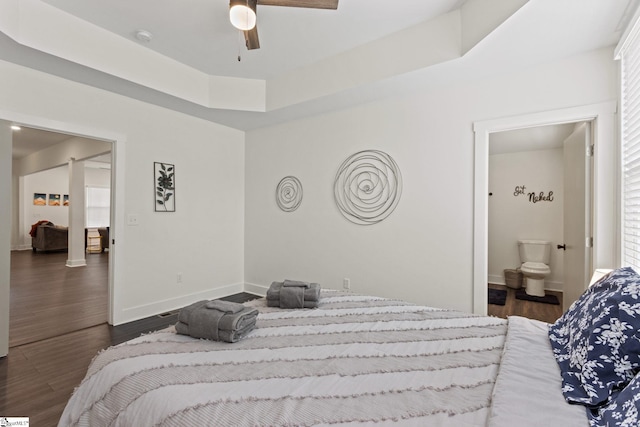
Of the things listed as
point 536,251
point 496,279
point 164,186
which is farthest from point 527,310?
point 164,186

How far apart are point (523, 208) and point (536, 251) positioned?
74cm

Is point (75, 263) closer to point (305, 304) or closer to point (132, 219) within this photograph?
point (132, 219)

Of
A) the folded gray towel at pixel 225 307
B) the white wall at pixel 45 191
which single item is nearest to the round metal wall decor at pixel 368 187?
the folded gray towel at pixel 225 307

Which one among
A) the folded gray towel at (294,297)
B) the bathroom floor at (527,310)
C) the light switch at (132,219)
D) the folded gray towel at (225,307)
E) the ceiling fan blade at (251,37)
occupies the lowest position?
the bathroom floor at (527,310)

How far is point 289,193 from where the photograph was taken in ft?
13.6

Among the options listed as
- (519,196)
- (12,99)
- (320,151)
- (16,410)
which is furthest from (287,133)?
(519,196)

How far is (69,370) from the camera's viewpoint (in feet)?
7.72

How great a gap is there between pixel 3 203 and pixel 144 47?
6.21ft

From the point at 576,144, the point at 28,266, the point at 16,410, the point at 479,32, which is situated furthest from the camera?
the point at 28,266

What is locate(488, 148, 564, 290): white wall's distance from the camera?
475cm

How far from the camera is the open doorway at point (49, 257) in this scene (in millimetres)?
3396

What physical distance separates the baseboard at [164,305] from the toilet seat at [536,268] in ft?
14.3

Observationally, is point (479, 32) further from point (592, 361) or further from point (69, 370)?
point (69, 370)

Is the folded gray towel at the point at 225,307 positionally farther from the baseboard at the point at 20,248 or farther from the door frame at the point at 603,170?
the baseboard at the point at 20,248
